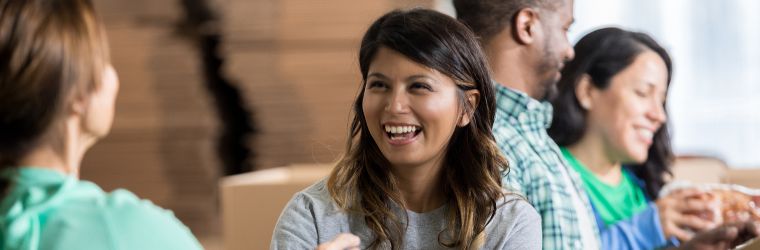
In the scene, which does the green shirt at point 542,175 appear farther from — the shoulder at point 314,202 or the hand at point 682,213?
the shoulder at point 314,202

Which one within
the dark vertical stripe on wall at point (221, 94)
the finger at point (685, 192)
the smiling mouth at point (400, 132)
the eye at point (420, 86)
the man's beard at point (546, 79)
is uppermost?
the eye at point (420, 86)

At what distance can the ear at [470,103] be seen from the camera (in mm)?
1268

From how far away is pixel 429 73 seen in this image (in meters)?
1.22

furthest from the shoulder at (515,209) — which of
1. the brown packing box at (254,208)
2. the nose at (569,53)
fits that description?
the brown packing box at (254,208)

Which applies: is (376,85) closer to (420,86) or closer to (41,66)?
(420,86)

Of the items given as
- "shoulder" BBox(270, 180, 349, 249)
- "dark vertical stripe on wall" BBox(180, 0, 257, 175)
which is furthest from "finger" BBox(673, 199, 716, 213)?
"dark vertical stripe on wall" BBox(180, 0, 257, 175)

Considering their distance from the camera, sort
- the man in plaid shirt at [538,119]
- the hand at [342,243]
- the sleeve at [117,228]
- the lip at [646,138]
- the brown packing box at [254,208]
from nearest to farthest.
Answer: the sleeve at [117,228] < the hand at [342,243] < the man in plaid shirt at [538,119] < the lip at [646,138] < the brown packing box at [254,208]

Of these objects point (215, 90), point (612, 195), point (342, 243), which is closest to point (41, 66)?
point (342, 243)

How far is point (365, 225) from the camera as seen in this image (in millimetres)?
1248

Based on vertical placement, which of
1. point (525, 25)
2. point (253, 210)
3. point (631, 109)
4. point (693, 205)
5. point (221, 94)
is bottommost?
point (221, 94)

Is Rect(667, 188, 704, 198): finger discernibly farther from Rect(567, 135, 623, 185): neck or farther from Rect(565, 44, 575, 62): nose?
Rect(565, 44, 575, 62): nose

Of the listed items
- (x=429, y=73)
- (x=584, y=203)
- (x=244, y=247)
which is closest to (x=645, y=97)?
(x=584, y=203)

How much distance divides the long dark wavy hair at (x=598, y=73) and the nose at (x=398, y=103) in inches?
10.0

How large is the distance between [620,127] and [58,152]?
2.66 ft
